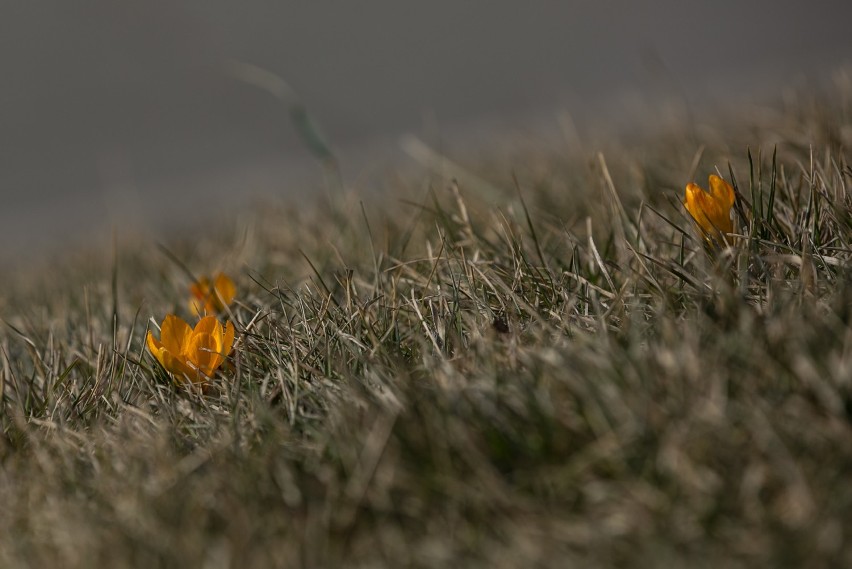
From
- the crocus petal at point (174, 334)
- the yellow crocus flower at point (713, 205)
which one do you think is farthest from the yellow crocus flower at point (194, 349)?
the yellow crocus flower at point (713, 205)

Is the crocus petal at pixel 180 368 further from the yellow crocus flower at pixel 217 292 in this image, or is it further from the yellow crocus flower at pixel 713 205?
the yellow crocus flower at pixel 713 205

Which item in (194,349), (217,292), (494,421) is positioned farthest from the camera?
(217,292)

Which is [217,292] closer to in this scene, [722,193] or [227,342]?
[227,342]

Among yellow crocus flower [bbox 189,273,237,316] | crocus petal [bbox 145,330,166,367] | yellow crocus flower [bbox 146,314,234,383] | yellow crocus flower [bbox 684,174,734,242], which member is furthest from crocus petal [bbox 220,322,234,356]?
yellow crocus flower [bbox 684,174,734,242]

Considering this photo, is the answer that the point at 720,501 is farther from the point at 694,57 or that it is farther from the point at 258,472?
the point at 694,57

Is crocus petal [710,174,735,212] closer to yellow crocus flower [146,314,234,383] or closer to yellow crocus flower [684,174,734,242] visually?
yellow crocus flower [684,174,734,242]

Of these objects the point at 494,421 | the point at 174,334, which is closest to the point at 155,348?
the point at 174,334
